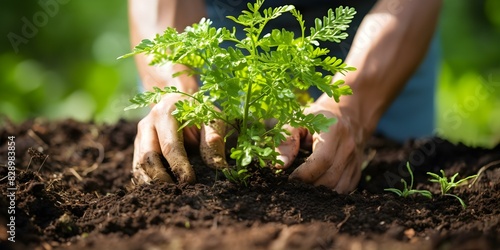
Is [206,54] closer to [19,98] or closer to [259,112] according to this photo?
[259,112]

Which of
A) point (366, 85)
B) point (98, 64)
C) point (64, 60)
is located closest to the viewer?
point (366, 85)

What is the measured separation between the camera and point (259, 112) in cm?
205

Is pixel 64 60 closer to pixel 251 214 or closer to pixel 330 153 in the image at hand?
pixel 330 153

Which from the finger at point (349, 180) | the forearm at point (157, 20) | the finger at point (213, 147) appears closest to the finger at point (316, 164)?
the finger at point (349, 180)

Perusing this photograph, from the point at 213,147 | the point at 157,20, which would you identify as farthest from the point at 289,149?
the point at 157,20

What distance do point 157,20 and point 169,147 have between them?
884 millimetres

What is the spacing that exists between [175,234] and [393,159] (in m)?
1.55

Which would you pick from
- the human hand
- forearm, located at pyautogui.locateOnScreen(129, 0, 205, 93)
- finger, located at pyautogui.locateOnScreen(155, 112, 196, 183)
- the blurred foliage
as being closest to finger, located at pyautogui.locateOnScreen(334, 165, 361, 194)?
the human hand

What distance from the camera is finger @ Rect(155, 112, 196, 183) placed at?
212cm

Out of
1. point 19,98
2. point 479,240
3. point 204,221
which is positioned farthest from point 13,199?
point 19,98

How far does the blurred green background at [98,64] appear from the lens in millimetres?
5223

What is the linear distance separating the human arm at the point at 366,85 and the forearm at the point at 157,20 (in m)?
0.67

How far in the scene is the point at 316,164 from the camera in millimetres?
2180

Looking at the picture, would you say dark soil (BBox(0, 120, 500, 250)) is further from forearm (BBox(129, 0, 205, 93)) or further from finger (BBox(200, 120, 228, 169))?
forearm (BBox(129, 0, 205, 93))
